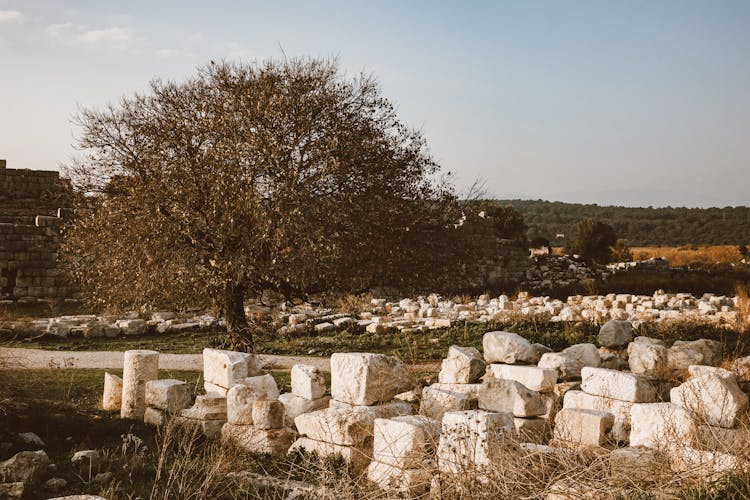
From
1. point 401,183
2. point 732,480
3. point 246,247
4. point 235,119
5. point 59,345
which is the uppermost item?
point 235,119

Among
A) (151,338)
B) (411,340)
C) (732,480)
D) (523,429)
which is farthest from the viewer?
(151,338)

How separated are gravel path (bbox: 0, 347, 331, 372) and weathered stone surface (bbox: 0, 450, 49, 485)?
19.1 feet

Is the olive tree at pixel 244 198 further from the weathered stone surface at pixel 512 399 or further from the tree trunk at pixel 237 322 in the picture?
the weathered stone surface at pixel 512 399

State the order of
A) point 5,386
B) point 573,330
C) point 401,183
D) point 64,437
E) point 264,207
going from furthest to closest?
point 573,330, point 401,183, point 264,207, point 5,386, point 64,437

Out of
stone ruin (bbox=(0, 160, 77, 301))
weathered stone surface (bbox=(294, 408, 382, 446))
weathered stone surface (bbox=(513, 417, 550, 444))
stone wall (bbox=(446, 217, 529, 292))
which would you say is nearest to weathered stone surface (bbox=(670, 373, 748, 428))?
weathered stone surface (bbox=(513, 417, 550, 444))

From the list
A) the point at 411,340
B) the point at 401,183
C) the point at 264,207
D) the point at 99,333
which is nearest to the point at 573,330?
the point at 411,340

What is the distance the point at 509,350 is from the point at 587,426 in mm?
2773

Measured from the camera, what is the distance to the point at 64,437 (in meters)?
8.59

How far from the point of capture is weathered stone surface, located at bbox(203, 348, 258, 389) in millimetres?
9538

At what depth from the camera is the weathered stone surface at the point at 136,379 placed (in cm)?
983

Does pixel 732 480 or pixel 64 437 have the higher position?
pixel 732 480

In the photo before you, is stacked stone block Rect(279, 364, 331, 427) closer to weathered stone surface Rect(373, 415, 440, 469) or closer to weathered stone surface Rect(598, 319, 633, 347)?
weathered stone surface Rect(373, 415, 440, 469)

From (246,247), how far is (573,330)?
262 inches

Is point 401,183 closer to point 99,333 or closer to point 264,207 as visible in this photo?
point 264,207
